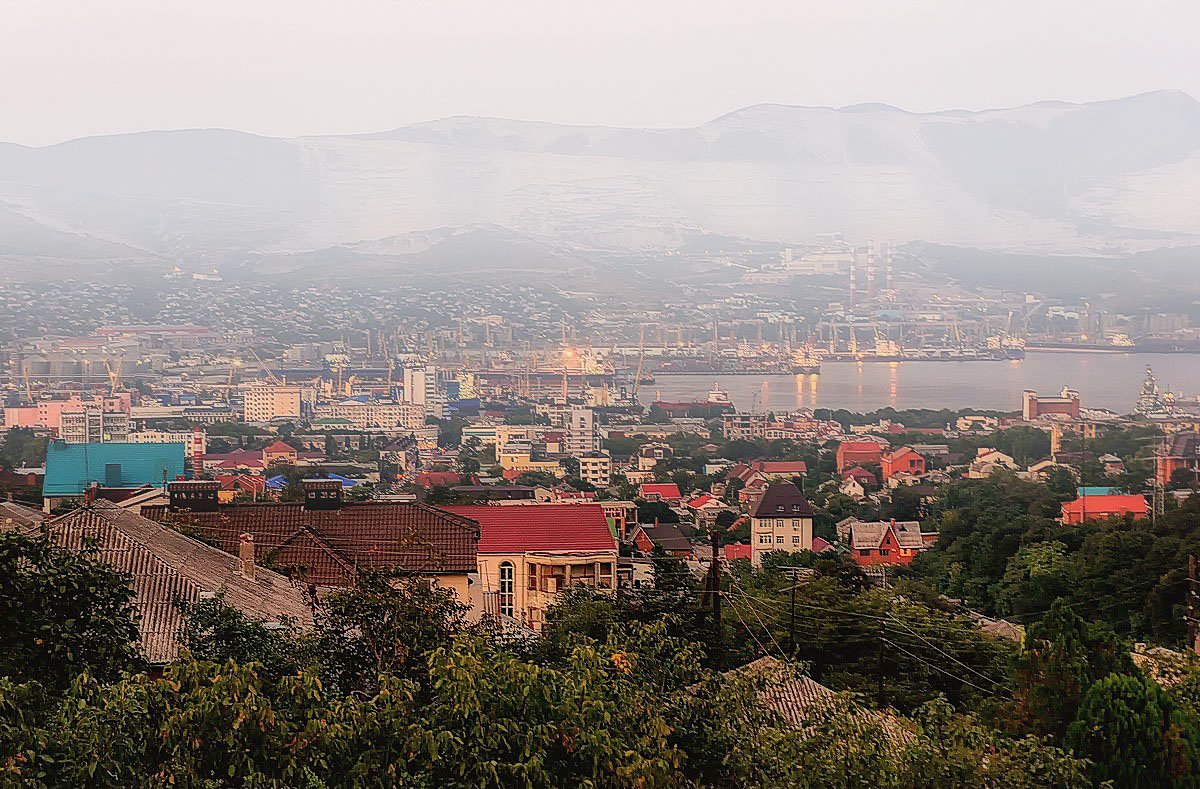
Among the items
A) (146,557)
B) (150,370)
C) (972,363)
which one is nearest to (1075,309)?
(972,363)

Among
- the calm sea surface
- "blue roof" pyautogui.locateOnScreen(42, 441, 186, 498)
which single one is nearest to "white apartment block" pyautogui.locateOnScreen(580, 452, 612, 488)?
"blue roof" pyautogui.locateOnScreen(42, 441, 186, 498)

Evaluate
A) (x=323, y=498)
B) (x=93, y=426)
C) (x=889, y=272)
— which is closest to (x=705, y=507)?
(x=323, y=498)

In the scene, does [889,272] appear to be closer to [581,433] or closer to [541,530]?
[581,433]

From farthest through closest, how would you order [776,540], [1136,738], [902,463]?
[902,463] < [776,540] < [1136,738]

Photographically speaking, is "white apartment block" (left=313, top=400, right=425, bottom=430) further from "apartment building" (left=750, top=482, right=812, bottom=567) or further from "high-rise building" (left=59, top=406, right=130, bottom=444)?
"apartment building" (left=750, top=482, right=812, bottom=567)

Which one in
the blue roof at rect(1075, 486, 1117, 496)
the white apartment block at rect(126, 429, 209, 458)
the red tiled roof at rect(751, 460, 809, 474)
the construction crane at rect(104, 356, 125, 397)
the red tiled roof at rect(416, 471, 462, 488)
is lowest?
the white apartment block at rect(126, 429, 209, 458)

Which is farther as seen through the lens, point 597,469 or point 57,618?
point 597,469

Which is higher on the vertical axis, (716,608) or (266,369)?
(716,608)
